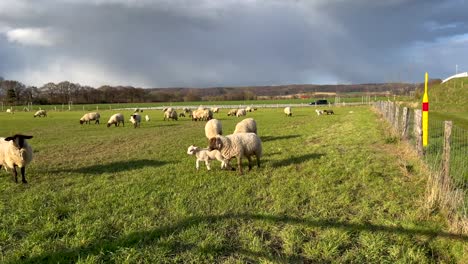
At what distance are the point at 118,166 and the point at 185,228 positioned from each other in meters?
6.24

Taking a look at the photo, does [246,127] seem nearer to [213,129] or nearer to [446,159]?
[213,129]

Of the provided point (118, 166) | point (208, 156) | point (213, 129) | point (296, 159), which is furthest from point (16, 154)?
point (296, 159)

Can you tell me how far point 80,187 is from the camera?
8.03 m

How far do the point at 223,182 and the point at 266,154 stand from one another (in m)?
4.02

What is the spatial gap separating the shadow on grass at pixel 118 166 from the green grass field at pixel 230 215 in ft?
0.46

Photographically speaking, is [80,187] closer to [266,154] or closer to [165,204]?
[165,204]

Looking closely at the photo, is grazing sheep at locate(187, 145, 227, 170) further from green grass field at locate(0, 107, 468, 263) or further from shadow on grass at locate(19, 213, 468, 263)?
shadow on grass at locate(19, 213, 468, 263)

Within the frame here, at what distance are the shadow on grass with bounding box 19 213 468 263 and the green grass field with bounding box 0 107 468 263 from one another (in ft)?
0.06

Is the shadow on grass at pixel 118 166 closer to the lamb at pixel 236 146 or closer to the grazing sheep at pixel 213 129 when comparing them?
the lamb at pixel 236 146

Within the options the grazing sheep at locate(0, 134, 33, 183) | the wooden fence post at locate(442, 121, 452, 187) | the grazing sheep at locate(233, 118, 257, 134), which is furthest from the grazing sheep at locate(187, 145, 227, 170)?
the wooden fence post at locate(442, 121, 452, 187)

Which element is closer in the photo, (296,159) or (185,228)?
(185,228)

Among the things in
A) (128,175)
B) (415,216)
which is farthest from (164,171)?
(415,216)

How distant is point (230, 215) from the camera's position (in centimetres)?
582

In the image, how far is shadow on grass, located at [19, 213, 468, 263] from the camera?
4.48 m
